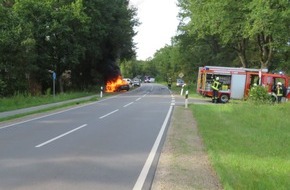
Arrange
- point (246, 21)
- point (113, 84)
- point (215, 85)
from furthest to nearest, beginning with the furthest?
point (113, 84) < point (246, 21) < point (215, 85)

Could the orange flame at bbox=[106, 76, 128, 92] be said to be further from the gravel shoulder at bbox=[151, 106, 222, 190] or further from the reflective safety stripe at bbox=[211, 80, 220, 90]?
the gravel shoulder at bbox=[151, 106, 222, 190]

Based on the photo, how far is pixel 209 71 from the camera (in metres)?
34.9

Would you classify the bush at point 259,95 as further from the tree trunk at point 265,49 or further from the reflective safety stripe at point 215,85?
the tree trunk at point 265,49

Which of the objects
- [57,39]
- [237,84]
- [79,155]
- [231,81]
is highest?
[57,39]

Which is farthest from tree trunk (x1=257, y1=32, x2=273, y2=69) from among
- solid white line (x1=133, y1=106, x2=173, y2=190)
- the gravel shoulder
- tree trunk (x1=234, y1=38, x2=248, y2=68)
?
solid white line (x1=133, y1=106, x2=173, y2=190)

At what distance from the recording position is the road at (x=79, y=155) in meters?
7.31

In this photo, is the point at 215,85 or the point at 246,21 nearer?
the point at 215,85

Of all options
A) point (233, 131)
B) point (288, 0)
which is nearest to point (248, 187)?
point (233, 131)

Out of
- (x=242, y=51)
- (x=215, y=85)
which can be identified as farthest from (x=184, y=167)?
(x=242, y=51)

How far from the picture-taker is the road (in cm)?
731

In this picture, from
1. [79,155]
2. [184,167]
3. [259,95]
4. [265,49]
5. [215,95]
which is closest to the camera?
[184,167]

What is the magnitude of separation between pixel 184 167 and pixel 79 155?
2.59 metres

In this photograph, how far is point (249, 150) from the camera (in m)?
10.4

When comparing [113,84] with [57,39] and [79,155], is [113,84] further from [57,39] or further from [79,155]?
→ [79,155]
